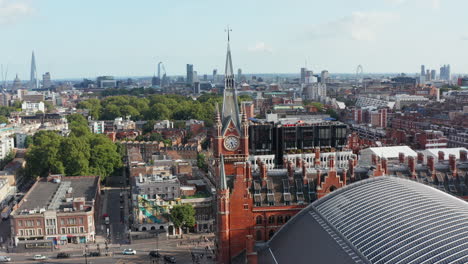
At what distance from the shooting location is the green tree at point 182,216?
311ft

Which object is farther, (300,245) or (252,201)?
(252,201)

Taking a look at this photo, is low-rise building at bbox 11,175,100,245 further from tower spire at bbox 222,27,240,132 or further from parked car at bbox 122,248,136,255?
tower spire at bbox 222,27,240,132

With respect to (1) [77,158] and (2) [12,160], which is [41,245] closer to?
(1) [77,158]

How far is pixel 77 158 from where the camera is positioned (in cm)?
13262

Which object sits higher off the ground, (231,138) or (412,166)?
(231,138)

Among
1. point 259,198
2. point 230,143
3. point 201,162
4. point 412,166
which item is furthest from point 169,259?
point 201,162

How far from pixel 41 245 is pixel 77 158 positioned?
41.8 metres

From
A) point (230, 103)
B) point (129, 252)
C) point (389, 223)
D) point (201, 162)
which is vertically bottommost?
point (129, 252)

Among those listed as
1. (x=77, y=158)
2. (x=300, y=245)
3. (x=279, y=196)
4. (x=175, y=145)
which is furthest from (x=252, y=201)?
(x=175, y=145)

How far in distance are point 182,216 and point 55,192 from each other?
101ft

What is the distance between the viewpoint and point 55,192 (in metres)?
110

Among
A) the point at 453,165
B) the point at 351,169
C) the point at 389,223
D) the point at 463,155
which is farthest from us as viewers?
the point at 463,155

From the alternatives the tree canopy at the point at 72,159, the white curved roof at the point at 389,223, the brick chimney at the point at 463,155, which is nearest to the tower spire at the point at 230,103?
the white curved roof at the point at 389,223

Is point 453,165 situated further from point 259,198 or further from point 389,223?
point 259,198
